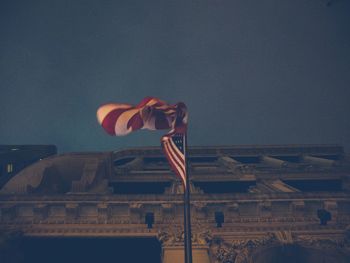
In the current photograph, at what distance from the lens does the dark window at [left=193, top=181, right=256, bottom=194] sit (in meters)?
20.2

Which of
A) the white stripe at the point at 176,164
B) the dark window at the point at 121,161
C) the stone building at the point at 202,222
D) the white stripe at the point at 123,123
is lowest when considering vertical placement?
the stone building at the point at 202,222

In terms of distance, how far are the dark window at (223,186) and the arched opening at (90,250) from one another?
27.7 feet

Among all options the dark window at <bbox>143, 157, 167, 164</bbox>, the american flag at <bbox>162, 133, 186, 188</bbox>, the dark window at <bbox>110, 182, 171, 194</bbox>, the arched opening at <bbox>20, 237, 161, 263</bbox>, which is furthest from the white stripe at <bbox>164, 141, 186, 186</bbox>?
A: the dark window at <bbox>143, 157, 167, 164</bbox>

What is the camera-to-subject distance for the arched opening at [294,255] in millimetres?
11492

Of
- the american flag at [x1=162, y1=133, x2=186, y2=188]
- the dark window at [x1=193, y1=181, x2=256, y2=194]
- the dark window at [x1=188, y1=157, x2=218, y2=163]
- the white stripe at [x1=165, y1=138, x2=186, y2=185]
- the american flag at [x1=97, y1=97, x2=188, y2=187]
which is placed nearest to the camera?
the white stripe at [x1=165, y1=138, x2=186, y2=185]

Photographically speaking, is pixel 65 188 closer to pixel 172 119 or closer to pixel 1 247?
pixel 1 247

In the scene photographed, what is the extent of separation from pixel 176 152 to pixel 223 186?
1188cm

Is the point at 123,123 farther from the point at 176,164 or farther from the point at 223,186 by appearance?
the point at 223,186

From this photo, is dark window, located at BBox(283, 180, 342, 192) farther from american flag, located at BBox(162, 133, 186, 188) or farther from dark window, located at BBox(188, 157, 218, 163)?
american flag, located at BBox(162, 133, 186, 188)

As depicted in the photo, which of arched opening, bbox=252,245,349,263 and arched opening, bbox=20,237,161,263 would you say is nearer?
arched opening, bbox=252,245,349,263

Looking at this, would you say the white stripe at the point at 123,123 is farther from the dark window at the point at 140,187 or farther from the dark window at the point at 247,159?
the dark window at the point at 247,159

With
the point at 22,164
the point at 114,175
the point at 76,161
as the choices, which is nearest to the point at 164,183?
the point at 114,175

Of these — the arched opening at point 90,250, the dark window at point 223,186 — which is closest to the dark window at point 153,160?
the dark window at point 223,186

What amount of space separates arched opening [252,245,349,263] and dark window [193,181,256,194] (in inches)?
326
